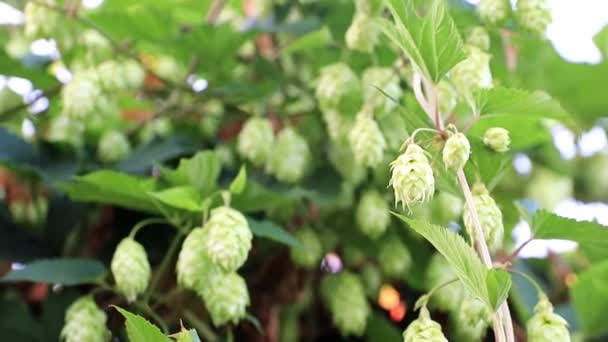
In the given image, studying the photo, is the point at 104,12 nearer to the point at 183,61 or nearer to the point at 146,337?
the point at 183,61

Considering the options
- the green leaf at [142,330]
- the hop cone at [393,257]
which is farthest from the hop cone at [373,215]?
the green leaf at [142,330]

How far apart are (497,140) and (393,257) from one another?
418mm

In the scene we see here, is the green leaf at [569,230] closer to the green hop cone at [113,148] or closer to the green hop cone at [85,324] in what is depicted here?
the green hop cone at [85,324]

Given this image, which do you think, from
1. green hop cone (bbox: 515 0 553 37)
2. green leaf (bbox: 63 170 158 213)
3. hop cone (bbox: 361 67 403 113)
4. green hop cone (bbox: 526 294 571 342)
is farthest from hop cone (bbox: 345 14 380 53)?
Answer: green hop cone (bbox: 526 294 571 342)

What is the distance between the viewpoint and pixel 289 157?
122 centimetres

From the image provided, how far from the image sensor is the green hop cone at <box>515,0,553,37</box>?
96 cm

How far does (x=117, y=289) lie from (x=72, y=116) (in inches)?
10.5

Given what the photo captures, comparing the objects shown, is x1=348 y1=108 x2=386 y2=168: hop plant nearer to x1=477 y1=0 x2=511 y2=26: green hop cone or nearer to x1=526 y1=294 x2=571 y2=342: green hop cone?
x1=477 y1=0 x2=511 y2=26: green hop cone

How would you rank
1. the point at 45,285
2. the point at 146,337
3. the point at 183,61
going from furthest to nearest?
1. the point at 183,61
2. the point at 45,285
3. the point at 146,337

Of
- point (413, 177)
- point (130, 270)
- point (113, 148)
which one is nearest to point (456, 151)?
point (413, 177)

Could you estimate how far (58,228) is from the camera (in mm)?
1241

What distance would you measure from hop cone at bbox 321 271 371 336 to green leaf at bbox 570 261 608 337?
0.90 ft

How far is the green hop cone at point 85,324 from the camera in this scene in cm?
97

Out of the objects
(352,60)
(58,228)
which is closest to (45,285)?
(58,228)
